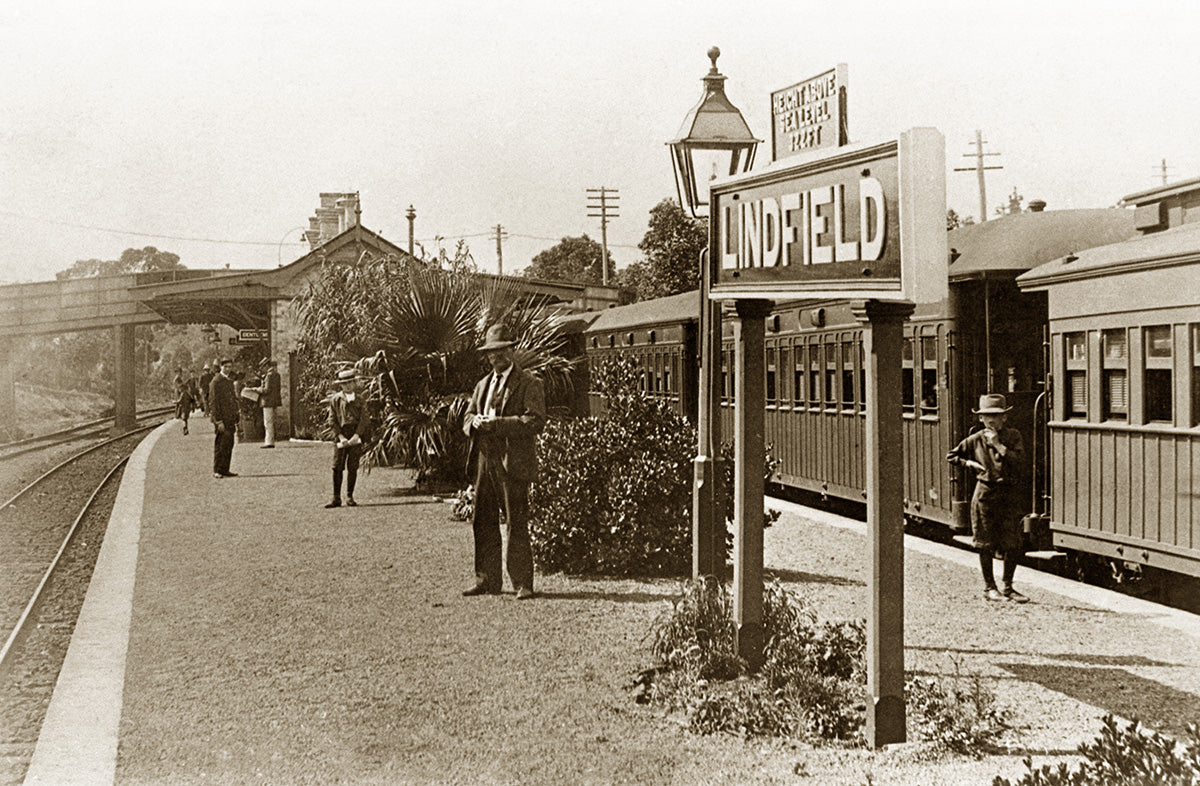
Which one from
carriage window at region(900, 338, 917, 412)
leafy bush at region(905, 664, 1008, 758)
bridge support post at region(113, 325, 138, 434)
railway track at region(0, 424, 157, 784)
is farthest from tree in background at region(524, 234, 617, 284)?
leafy bush at region(905, 664, 1008, 758)

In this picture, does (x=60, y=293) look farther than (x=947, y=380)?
Yes

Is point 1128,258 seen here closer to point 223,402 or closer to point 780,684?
point 780,684

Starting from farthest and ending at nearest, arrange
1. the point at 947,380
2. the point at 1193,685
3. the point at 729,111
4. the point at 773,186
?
1. the point at 947,380
2. the point at 729,111
3. the point at 1193,685
4. the point at 773,186

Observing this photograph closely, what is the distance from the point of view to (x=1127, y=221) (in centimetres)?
1216

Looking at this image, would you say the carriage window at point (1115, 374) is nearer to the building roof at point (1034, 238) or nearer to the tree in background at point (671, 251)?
the building roof at point (1034, 238)

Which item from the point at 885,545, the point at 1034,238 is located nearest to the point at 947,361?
the point at 1034,238

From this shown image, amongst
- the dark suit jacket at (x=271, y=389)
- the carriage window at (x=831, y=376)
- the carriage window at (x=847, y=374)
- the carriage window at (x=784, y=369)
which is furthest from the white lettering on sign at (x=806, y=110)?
the dark suit jacket at (x=271, y=389)

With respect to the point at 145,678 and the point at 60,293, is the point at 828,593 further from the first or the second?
the point at 60,293

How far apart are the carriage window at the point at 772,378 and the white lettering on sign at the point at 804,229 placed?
10.1 m

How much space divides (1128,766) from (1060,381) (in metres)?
6.51

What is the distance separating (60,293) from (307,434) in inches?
329

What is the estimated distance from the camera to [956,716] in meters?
5.19

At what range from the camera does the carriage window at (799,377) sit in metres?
15.3

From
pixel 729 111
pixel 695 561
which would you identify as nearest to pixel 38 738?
pixel 695 561
